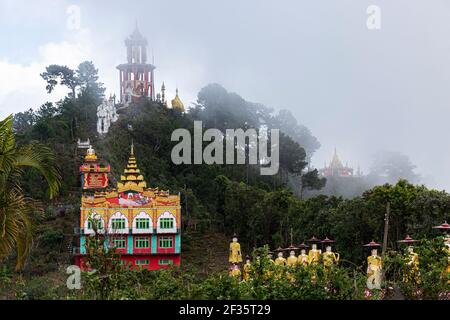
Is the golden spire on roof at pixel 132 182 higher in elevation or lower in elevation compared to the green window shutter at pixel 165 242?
higher

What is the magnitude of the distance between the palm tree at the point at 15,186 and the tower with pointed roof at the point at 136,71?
137 feet

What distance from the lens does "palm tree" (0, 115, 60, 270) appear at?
31.0ft

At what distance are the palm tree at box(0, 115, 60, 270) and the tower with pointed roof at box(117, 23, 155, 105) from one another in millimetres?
41852

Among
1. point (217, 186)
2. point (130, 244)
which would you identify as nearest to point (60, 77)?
point (217, 186)

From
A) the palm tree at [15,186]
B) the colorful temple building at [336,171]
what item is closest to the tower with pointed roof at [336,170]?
the colorful temple building at [336,171]

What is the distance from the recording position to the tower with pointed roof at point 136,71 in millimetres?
51731

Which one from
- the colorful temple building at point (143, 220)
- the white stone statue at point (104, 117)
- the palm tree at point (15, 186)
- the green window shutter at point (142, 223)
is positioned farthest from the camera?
the white stone statue at point (104, 117)

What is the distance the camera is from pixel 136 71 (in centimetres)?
5234

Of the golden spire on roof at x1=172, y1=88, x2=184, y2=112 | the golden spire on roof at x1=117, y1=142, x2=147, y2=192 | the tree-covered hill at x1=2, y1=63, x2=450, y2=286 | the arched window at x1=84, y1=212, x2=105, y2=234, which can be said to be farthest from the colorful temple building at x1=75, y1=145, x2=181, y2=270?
the golden spire on roof at x1=172, y1=88, x2=184, y2=112

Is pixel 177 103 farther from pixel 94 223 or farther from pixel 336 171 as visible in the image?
pixel 94 223

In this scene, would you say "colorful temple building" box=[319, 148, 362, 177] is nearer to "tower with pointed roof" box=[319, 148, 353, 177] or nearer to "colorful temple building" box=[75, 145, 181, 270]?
"tower with pointed roof" box=[319, 148, 353, 177]

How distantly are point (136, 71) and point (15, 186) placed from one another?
141ft

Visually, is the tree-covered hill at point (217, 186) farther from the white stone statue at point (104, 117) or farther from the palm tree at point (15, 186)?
the palm tree at point (15, 186)

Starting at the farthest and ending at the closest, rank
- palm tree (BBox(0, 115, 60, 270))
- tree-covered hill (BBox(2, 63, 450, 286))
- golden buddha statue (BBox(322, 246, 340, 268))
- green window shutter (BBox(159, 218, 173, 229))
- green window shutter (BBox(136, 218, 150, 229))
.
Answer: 1. green window shutter (BBox(159, 218, 173, 229))
2. green window shutter (BBox(136, 218, 150, 229))
3. tree-covered hill (BBox(2, 63, 450, 286))
4. golden buddha statue (BBox(322, 246, 340, 268))
5. palm tree (BBox(0, 115, 60, 270))
